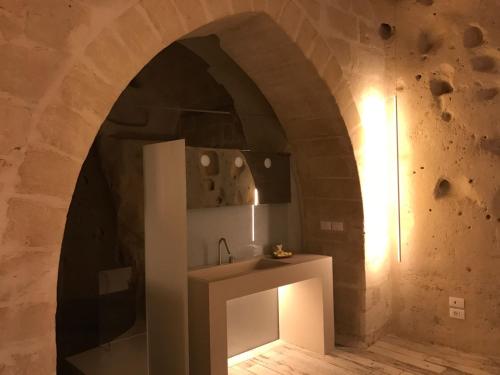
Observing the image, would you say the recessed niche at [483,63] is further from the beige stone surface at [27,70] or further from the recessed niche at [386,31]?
the beige stone surface at [27,70]

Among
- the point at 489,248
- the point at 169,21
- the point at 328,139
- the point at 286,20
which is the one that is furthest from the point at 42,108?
the point at 489,248

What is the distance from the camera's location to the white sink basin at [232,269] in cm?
294

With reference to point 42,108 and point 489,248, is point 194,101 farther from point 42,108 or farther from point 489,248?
point 489,248

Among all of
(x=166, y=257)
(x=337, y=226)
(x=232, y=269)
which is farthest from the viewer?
(x=337, y=226)

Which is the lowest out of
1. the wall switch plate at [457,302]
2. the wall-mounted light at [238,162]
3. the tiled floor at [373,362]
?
the tiled floor at [373,362]

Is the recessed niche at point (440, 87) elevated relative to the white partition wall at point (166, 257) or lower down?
elevated

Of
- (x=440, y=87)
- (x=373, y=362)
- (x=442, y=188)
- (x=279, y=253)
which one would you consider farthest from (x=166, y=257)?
(x=440, y=87)

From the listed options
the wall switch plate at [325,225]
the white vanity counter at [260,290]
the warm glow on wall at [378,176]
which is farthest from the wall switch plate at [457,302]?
the wall switch plate at [325,225]

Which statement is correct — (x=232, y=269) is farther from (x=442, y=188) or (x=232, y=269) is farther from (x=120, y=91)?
(x=442, y=188)

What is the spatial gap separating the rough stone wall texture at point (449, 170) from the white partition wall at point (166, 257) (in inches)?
84.6

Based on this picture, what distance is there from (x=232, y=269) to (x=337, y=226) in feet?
3.36

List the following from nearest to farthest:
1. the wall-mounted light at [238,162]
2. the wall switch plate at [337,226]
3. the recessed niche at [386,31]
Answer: the wall-mounted light at [238,162] → the wall switch plate at [337,226] → the recessed niche at [386,31]

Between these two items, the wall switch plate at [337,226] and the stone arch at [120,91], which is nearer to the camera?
the stone arch at [120,91]

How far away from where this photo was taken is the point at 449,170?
11.3 ft
